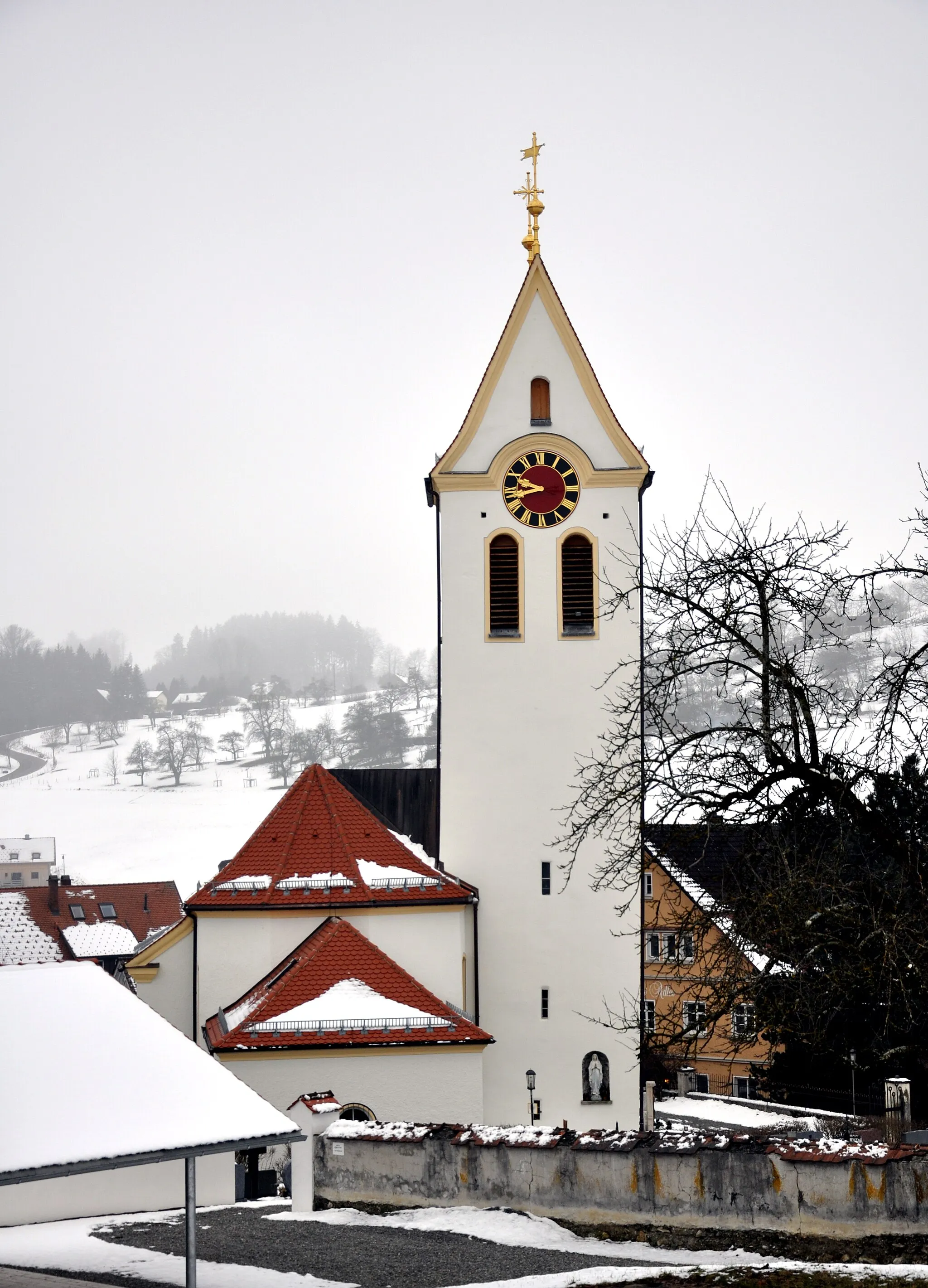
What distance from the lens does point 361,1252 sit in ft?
42.0

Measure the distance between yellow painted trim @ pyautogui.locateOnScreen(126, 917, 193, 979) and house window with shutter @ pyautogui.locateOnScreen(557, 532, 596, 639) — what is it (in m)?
8.37

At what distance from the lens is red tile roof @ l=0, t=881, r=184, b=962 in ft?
219

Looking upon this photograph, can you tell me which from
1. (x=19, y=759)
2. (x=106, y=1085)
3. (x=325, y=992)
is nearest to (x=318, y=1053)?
(x=325, y=992)

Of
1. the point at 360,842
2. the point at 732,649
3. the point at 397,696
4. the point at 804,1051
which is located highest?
the point at 397,696

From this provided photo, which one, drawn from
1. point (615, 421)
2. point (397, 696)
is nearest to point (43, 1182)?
point (615, 421)

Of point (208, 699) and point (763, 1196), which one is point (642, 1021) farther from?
point (208, 699)

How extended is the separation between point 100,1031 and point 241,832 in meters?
108

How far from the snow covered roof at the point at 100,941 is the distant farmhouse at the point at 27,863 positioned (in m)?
38.4

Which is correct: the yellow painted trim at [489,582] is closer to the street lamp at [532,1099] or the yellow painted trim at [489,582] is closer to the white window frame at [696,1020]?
the street lamp at [532,1099]

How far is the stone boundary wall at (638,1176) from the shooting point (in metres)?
12.1

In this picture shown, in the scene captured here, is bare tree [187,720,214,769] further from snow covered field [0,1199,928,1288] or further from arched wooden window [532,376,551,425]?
snow covered field [0,1199,928,1288]

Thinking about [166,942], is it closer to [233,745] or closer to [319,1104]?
[319,1104]

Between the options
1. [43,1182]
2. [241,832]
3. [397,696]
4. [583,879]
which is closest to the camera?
[43,1182]

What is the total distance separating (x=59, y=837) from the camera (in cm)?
11838
